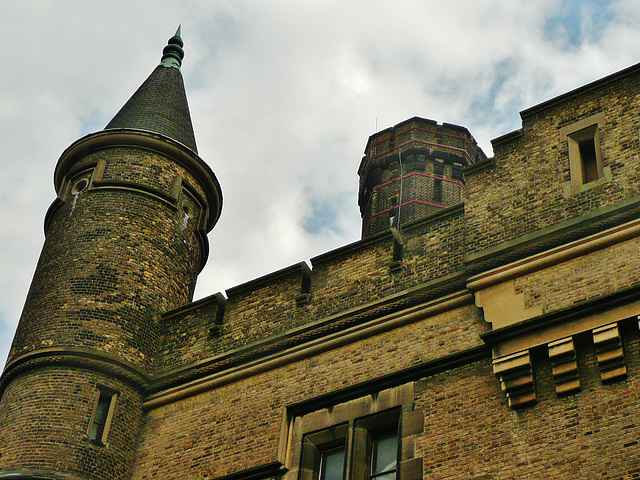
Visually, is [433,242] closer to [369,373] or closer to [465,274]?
[465,274]

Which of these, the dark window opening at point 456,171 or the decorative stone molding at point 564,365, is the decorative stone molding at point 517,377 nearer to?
the decorative stone molding at point 564,365

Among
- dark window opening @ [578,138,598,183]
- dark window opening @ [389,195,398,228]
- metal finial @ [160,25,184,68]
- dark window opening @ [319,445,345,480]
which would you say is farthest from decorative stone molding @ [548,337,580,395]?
dark window opening @ [389,195,398,228]

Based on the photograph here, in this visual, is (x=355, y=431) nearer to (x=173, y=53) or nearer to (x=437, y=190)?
(x=173, y=53)

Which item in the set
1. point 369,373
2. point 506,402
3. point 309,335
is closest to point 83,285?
point 309,335

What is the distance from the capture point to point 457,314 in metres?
14.4

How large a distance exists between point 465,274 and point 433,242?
1052 millimetres

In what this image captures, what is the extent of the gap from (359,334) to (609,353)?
12.4 feet

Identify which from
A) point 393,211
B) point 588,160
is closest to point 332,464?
point 588,160

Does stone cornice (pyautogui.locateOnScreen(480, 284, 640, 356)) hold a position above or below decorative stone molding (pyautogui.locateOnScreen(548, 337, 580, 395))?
above

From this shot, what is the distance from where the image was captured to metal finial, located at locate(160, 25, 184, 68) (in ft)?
77.9

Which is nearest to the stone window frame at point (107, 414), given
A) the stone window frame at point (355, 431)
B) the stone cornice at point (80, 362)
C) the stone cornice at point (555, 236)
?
the stone cornice at point (80, 362)

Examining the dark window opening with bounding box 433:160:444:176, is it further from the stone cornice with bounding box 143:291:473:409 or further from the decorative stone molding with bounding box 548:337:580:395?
the decorative stone molding with bounding box 548:337:580:395

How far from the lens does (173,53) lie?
23969 millimetres

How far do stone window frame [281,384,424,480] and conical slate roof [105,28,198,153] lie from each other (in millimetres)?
7407
